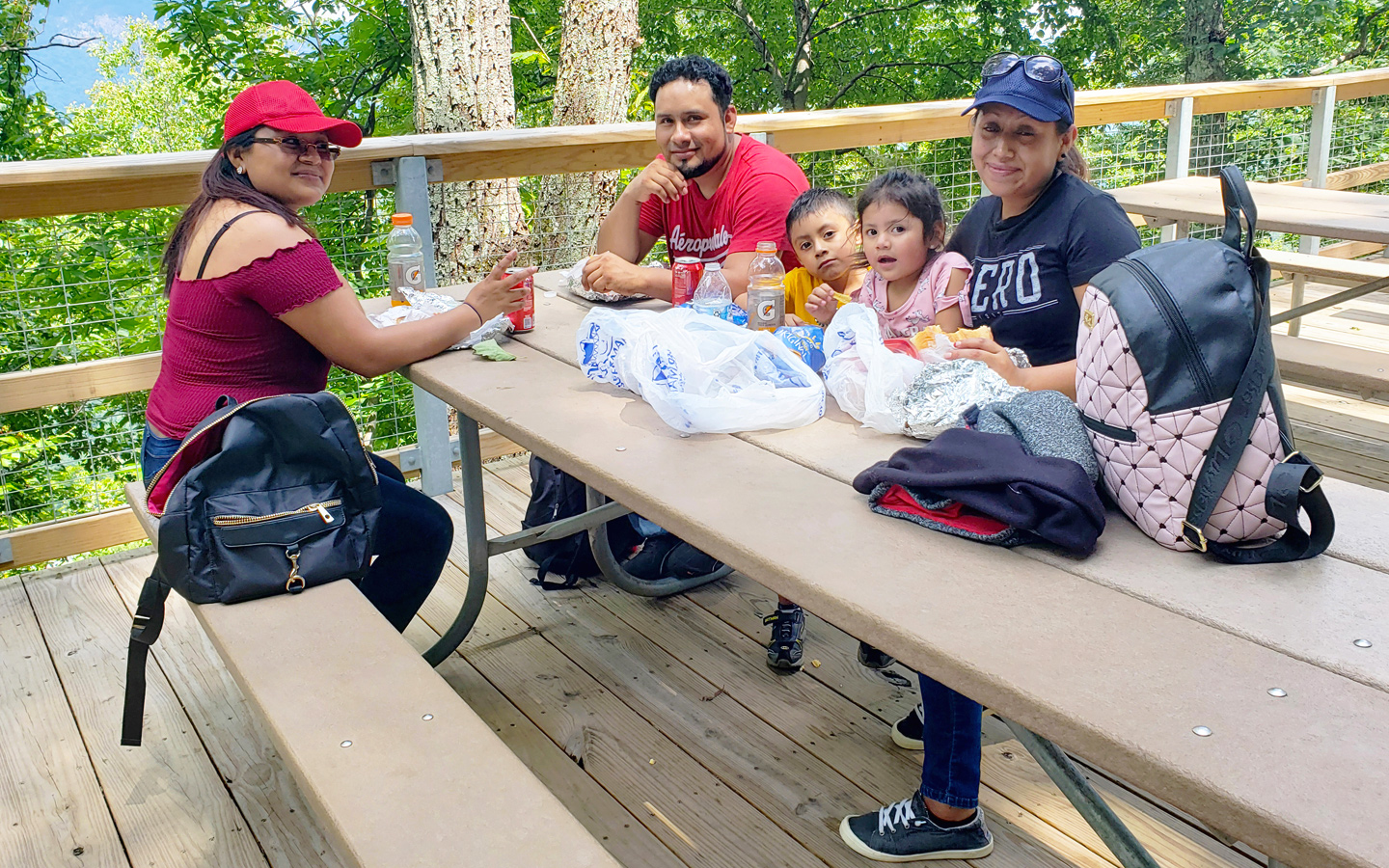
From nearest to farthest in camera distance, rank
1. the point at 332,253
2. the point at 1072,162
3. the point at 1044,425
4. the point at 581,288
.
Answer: the point at 1044,425
the point at 1072,162
the point at 581,288
the point at 332,253

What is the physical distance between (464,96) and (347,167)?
2612mm

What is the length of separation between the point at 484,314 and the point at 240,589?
761mm

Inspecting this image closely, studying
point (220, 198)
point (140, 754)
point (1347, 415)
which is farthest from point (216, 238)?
point (1347, 415)

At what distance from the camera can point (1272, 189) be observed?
400 cm

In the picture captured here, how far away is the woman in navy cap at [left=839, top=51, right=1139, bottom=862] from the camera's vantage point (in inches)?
73.2

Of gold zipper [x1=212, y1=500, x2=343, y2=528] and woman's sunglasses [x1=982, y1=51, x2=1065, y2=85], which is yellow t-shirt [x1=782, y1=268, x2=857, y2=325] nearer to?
woman's sunglasses [x1=982, y1=51, x2=1065, y2=85]

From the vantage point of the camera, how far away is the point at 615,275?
2.54 m

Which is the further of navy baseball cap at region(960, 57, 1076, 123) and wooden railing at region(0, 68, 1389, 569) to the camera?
wooden railing at region(0, 68, 1389, 569)

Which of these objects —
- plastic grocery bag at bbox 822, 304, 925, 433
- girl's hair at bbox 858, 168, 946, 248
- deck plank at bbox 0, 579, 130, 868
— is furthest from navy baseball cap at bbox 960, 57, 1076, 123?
deck plank at bbox 0, 579, 130, 868

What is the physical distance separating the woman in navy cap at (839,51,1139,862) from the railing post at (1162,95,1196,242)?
302 centimetres

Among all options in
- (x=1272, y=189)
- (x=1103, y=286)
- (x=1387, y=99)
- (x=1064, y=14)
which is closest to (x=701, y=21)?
(x=1064, y=14)

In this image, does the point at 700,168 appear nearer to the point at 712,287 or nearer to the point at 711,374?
the point at 712,287

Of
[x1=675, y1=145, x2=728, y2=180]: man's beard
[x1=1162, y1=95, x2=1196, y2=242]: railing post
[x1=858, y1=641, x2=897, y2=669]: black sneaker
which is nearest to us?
[x1=858, y1=641, x2=897, y2=669]: black sneaker

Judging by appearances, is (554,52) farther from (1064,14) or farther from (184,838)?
(184,838)
